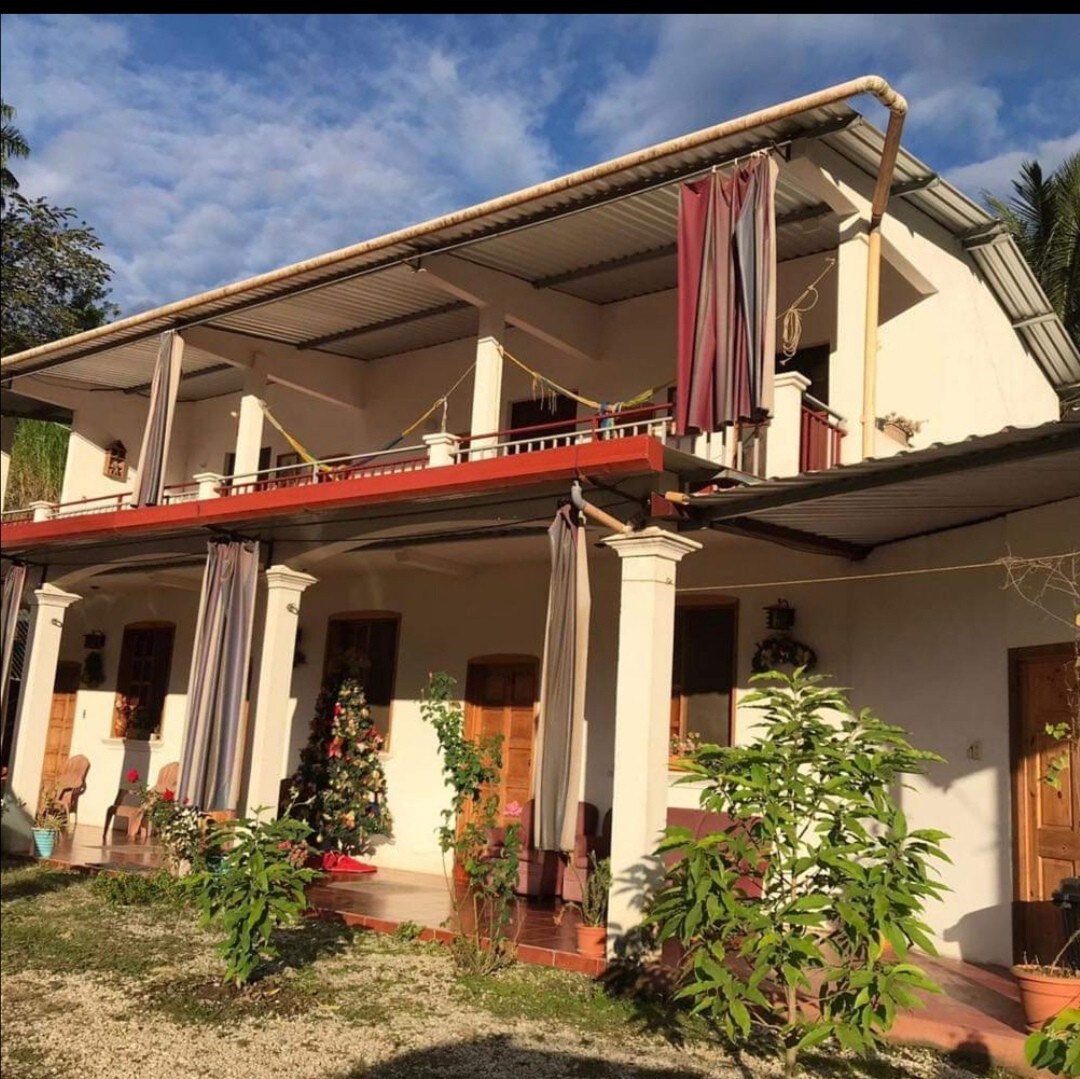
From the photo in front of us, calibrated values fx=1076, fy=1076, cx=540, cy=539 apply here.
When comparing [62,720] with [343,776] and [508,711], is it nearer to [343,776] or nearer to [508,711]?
[343,776]

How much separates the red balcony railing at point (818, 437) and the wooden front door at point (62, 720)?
1305 centimetres

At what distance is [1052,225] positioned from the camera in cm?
1972

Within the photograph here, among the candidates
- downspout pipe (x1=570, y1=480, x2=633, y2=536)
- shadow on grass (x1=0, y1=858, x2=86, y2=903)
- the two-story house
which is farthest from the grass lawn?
downspout pipe (x1=570, y1=480, x2=633, y2=536)

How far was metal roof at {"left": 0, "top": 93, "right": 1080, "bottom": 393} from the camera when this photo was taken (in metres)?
7.87

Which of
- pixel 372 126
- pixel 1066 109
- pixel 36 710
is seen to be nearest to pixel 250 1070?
pixel 372 126

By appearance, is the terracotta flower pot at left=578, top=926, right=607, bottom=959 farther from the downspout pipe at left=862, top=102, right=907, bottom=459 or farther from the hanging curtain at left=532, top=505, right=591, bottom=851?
the downspout pipe at left=862, top=102, right=907, bottom=459

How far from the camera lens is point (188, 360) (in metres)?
13.9

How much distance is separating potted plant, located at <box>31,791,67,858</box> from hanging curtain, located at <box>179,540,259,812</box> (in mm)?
3224

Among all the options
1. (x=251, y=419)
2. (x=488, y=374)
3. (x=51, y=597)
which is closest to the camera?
(x=488, y=374)

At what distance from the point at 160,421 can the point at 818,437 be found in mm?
6914

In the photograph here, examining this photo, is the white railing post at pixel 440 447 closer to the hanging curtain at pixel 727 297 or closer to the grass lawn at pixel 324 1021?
the hanging curtain at pixel 727 297

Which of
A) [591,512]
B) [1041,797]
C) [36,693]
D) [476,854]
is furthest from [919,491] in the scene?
[36,693]
